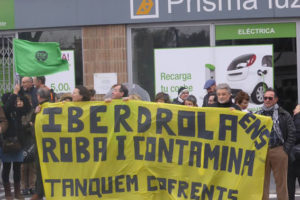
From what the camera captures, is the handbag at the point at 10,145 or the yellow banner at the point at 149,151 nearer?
the yellow banner at the point at 149,151

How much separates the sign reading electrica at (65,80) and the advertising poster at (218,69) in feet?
5.75

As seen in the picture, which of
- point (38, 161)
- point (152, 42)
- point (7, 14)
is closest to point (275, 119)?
point (38, 161)

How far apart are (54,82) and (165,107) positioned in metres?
5.85

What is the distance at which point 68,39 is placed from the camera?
47.1 feet

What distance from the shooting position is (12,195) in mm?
11906

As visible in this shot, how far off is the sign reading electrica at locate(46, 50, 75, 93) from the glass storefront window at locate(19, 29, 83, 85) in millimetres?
83

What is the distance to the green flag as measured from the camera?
1273 centimetres

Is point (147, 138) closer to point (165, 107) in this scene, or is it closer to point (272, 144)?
point (165, 107)

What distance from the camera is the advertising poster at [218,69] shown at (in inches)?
544

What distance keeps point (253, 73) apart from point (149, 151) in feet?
18.3

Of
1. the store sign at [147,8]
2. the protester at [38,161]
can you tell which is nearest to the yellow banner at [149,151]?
the protester at [38,161]

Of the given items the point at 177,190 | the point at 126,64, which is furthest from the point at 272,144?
the point at 126,64

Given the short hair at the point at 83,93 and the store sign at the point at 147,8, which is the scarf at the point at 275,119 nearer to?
the short hair at the point at 83,93

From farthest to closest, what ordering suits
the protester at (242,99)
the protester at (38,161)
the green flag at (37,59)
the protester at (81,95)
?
the green flag at (37,59)
the protester at (242,99)
the protester at (38,161)
the protester at (81,95)
